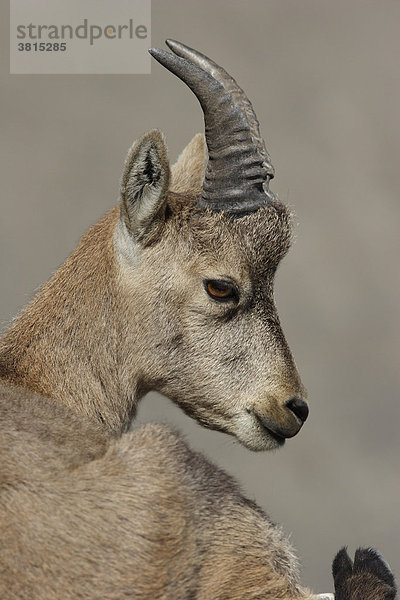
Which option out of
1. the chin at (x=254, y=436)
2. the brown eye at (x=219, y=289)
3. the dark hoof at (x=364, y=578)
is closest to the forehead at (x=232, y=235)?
the brown eye at (x=219, y=289)

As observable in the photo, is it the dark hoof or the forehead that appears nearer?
the dark hoof

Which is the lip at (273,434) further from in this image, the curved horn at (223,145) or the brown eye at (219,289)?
the curved horn at (223,145)

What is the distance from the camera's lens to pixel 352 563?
696 cm

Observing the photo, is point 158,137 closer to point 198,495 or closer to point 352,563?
point 198,495

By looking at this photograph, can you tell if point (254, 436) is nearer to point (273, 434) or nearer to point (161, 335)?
point (273, 434)

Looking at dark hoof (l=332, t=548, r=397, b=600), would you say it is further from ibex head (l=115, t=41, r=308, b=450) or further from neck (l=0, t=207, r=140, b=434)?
neck (l=0, t=207, r=140, b=434)

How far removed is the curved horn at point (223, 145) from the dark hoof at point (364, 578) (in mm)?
2483

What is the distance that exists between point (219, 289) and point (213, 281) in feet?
0.22

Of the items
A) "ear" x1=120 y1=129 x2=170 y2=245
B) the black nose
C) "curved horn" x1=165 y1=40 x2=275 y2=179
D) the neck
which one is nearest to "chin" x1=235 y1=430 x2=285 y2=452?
the black nose

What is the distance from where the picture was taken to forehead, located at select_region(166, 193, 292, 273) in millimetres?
7535

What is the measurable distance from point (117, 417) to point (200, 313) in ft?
2.98

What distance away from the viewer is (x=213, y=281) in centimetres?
746

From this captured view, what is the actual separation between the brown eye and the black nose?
32.5 inches

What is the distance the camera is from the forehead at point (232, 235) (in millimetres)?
7535
